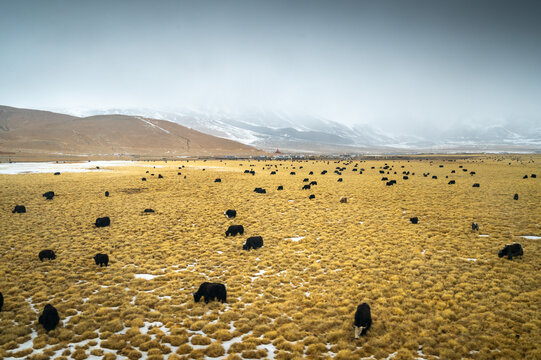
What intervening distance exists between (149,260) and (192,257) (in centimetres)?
190

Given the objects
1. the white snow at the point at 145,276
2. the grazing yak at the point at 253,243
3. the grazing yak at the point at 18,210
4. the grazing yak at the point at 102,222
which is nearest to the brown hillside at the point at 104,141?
the grazing yak at the point at 18,210

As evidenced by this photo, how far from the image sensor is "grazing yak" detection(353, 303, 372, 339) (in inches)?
305

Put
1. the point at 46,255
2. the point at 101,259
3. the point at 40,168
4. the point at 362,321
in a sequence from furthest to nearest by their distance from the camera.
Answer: the point at 40,168, the point at 46,255, the point at 101,259, the point at 362,321

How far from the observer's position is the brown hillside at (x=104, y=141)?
138 m

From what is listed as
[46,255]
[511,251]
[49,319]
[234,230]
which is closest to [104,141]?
[46,255]

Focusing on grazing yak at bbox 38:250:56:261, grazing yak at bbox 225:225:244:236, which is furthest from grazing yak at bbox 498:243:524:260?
grazing yak at bbox 38:250:56:261

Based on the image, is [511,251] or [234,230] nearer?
[511,251]

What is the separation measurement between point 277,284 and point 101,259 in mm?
7742

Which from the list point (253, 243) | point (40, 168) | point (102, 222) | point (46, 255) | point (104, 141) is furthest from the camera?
point (104, 141)

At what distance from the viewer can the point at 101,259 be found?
12492mm

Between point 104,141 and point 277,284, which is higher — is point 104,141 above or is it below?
above

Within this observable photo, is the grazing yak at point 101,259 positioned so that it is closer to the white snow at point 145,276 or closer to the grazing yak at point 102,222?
the white snow at point 145,276

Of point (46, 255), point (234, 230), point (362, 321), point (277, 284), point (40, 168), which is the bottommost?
point (277, 284)

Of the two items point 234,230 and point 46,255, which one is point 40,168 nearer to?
point 46,255
